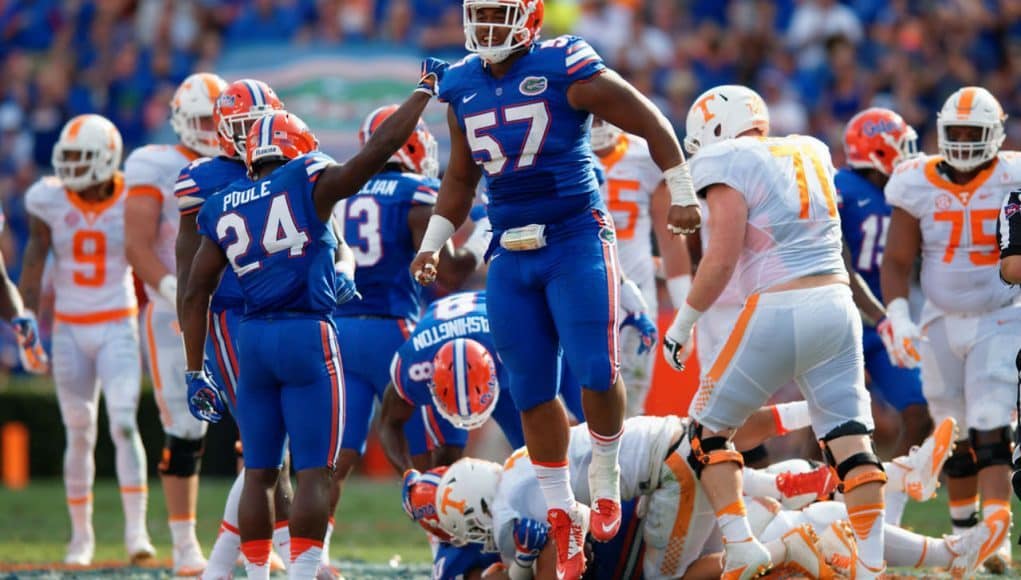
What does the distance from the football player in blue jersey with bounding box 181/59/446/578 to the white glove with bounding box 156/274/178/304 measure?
194 cm

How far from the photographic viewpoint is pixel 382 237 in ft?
26.3

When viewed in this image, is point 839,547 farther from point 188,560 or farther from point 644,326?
point 188,560

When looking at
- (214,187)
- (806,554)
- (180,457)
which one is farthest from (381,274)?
(806,554)

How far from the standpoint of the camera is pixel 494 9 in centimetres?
621

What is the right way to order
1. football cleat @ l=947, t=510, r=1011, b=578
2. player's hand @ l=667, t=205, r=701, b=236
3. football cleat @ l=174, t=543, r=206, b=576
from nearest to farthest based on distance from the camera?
player's hand @ l=667, t=205, r=701, b=236 → football cleat @ l=947, t=510, r=1011, b=578 → football cleat @ l=174, t=543, r=206, b=576

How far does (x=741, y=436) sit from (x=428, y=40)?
10.9 meters

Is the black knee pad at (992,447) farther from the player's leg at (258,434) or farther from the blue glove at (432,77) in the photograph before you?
the player's leg at (258,434)

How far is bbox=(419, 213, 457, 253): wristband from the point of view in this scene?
6.53m

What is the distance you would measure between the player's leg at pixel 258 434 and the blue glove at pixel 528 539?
98 cm

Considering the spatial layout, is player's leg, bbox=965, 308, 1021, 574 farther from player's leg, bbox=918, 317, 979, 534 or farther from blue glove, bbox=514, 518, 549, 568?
blue glove, bbox=514, 518, 549, 568

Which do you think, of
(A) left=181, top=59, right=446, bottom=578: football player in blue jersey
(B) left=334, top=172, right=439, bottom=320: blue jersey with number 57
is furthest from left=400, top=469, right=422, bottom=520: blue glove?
(B) left=334, top=172, right=439, bottom=320: blue jersey with number 57

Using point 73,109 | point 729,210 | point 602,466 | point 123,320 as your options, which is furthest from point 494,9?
point 73,109

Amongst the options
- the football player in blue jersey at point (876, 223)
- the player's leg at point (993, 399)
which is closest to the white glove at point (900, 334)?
the player's leg at point (993, 399)

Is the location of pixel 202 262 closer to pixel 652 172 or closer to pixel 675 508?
pixel 675 508
